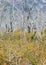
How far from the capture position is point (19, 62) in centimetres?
779

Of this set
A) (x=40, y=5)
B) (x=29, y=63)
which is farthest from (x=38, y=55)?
(x=40, y=5)

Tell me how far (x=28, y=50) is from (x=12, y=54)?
3.41 feet

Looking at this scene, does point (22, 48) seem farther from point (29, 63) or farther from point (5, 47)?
point (29, 63)

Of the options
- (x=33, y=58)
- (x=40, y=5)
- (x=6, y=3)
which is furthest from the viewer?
(x=40, y=5)

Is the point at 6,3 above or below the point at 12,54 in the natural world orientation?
below

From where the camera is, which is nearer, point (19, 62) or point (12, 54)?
point (19, 62)

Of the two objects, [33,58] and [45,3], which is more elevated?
[33,58]

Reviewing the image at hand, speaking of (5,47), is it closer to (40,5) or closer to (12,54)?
(12,54)

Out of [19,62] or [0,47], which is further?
[0,47]

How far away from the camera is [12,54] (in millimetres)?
8469

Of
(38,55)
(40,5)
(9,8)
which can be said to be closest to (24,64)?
(38,55)

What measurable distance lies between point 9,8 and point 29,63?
2527 cm

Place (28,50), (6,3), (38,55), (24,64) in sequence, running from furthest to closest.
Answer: (6,3)
(28,50)
(38,55)
(24,64)

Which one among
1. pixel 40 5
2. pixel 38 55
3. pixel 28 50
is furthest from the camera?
pixel 40 5
